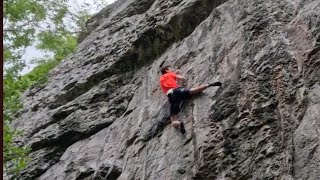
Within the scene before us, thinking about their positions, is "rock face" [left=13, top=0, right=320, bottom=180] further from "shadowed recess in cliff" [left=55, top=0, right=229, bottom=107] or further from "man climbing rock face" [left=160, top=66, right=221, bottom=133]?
"man climbing rock face" [left=160, top=66, right=221, bottom=133]

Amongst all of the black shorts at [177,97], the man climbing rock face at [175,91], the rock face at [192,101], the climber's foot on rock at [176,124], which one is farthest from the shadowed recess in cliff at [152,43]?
the climber's foot on rock at [176,124]

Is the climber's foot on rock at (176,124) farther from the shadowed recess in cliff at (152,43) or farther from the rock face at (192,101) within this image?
the shadowed recess in cliff at (152,43)

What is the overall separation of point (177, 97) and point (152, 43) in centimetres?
406

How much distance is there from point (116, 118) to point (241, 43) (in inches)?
176

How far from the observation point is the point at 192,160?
9281 mm

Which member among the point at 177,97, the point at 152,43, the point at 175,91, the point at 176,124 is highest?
the point at 152,43

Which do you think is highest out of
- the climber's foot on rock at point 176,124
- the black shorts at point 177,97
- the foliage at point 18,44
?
the foliage at point 18,44

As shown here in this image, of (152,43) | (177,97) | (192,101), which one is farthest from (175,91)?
(152,43)

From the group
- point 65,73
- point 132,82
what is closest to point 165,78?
point 132,82

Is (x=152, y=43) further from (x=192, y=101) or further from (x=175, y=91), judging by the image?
(x=192, y=101)

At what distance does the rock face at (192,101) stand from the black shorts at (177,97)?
0.64 feet

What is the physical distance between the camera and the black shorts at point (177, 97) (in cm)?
1042

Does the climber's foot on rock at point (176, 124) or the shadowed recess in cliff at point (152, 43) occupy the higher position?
the shadowed recess in cliff at point (152, 43)

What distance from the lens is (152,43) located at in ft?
46.5
